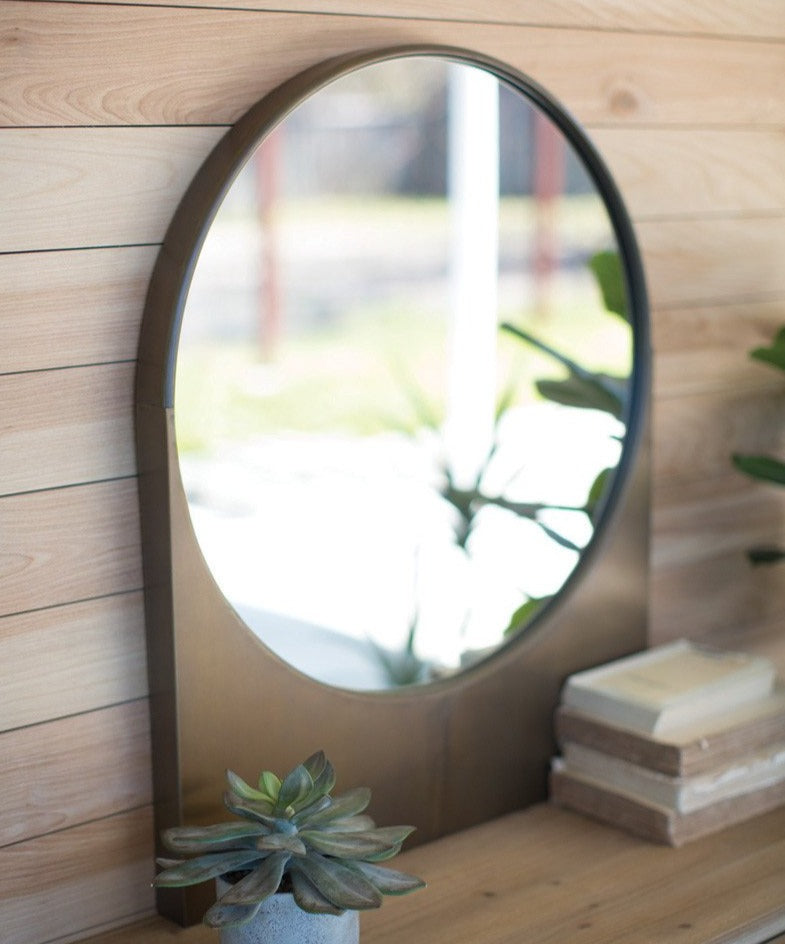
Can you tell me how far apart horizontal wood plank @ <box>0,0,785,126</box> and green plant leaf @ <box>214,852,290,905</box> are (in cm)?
48

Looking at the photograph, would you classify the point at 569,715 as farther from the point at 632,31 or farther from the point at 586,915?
the point at 632,31

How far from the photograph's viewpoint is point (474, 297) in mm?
1551

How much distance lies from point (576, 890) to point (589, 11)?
2.35ft

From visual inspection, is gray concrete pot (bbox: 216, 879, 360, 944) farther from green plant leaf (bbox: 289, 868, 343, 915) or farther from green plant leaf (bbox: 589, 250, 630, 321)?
green plant leaf (bbox: 589, 250, 630, 321)

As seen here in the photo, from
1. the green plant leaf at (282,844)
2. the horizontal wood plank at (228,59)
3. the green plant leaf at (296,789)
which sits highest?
the horizontal wood plank at (228,59)

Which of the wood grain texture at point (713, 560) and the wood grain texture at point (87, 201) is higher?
the wood grain texture at point (87, 201)

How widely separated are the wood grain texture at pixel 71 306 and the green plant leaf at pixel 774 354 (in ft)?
2.05

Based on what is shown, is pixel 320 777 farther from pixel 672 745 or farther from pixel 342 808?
pixel 672 745

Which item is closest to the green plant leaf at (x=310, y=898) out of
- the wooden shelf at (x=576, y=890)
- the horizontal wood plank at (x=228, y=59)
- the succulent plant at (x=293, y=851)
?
the succulent plant at (x=293, y=851)

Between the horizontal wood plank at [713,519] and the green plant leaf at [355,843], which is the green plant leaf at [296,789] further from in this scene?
the horizontal wood plank at [713,519]

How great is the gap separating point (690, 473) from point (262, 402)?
10.3ft

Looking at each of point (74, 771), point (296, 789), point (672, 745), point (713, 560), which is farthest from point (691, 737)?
point (74, 771)

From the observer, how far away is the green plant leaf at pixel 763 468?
1209 mm

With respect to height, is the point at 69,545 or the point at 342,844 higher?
the point at 69,545
